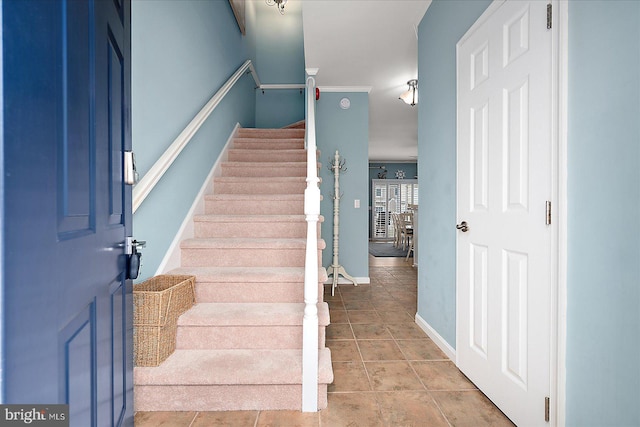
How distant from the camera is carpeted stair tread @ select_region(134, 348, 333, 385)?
1530 millimetres

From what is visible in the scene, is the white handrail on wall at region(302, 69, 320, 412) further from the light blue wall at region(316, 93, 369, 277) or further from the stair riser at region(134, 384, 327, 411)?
the light blue wall at region(316, 93, 369, 277)

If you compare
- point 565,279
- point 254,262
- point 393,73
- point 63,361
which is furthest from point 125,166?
point 393,73

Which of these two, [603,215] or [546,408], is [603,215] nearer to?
[603,215]

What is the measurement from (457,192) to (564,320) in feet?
3.23

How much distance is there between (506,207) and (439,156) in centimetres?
88

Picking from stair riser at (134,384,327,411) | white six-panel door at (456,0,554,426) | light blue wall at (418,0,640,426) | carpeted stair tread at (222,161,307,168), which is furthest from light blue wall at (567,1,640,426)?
carpeted stair tread at (222,161,307,168)

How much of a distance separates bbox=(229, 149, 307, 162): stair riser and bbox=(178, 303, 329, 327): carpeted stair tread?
6.56ft

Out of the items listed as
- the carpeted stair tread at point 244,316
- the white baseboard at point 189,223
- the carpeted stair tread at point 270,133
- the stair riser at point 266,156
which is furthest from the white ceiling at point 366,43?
the carpeted stair tread at point 244,316

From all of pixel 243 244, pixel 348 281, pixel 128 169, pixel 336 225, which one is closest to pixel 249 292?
pixel 243 244

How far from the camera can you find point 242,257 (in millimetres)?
2309

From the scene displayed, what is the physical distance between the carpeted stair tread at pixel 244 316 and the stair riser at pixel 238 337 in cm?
3

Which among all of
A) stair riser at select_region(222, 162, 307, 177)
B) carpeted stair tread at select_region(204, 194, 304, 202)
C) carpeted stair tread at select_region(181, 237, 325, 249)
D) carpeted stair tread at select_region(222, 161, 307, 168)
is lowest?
carpeted stair tread at select_region(181, 237, 325, 249)

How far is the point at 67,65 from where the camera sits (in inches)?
Answer: 25.3

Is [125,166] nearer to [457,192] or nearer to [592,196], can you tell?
[592,196]
